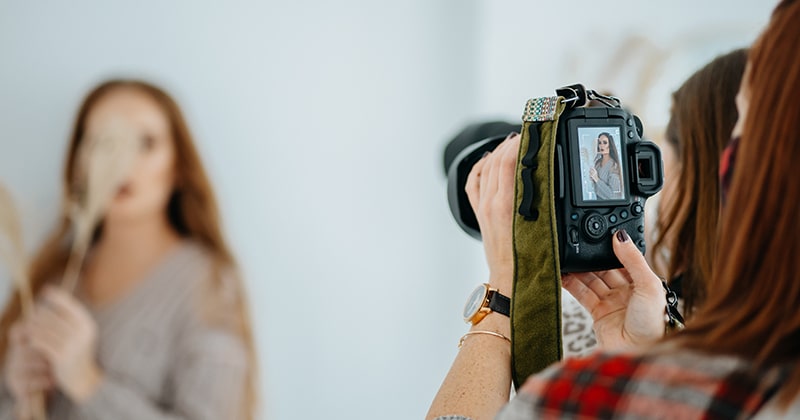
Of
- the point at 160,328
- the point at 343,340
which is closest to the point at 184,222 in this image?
the point at 160,328

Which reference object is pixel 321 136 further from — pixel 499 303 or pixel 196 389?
pixel 499 303

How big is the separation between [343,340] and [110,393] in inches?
15.2

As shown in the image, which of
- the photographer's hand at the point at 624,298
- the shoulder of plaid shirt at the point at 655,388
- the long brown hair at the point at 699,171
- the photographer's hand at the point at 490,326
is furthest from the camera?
the long brown hair at the point at 699,171

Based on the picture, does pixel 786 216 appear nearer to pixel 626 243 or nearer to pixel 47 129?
pixel 626 243

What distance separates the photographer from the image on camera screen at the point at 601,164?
721 millimetres

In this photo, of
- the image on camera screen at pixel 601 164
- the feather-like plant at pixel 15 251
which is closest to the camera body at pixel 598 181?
the image on camera screen at pixel 601 164

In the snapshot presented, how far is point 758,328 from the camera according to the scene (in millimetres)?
428

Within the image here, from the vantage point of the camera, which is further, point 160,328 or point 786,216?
point 160,328

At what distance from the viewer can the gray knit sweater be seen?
1.00 meters

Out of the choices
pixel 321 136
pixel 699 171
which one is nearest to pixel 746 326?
pixel 699 171

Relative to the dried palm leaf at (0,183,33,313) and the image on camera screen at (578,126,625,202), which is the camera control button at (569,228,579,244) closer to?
the image on camera screen at (578,126,625,202)

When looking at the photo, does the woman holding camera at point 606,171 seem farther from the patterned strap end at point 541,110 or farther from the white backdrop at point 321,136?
the white backdrop at point 321,136

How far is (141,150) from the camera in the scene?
1.04 m

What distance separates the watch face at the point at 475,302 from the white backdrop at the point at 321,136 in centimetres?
49
